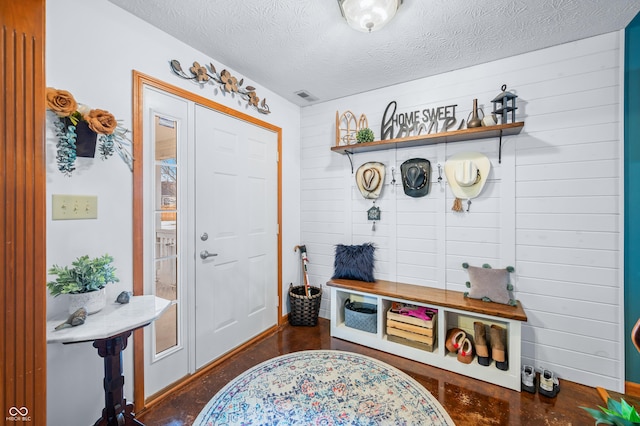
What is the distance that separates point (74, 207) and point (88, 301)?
1.72 feet

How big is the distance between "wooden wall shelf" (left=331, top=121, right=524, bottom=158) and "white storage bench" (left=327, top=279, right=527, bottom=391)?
1371 millimetres

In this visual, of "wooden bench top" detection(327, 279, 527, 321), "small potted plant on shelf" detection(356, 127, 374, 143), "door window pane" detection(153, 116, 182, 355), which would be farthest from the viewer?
"small potted plant on shelf" detection(356, 127, 374, 143)

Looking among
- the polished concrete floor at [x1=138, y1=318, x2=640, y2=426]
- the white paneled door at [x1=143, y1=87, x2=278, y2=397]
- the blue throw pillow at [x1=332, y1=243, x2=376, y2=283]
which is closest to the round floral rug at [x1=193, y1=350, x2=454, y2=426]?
the polished concrete floor at [x1=138, y1=318, x2=640, y2=426]

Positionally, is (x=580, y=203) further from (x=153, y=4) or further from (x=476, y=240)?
(x=153, y=4)

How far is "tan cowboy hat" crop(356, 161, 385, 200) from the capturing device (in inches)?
109

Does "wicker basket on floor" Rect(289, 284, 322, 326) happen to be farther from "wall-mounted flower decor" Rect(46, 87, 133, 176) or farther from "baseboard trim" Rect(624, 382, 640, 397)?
"baseboard trim" Rect(624, 382, 640, 397)

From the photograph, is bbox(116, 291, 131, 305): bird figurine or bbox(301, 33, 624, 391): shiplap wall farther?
bbox(301, 33, 624, 391): shiplap wall

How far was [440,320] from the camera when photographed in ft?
7.25

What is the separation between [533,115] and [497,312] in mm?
1575

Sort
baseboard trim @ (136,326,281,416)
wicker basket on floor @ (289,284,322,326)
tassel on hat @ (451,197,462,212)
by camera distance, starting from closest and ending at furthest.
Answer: baseboard trim @ (136,326,281,416)
tassel on hat @ (451,197,462,212)
wicker basket on floor @ (289,284,322,326)

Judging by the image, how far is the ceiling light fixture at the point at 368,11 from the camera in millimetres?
1532

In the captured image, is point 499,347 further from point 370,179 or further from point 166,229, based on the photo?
point 166,229

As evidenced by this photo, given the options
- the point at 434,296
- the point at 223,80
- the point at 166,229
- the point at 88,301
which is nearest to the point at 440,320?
the point at 434,296

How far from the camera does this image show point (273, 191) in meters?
2.89
